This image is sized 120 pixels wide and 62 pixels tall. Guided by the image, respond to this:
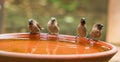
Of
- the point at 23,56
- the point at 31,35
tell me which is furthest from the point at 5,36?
the point at 23,56

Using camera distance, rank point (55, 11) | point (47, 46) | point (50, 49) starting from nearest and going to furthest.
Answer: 1. point (50, 49)
2. point (47, 46)
3. point (55, 11)

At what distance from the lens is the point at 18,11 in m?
6.50

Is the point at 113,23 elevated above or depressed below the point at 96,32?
below

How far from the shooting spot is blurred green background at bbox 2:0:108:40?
6.39 m

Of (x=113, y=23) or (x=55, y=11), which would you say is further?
(x=55, y=11)

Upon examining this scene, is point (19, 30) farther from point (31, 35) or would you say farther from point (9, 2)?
point (31, 35)

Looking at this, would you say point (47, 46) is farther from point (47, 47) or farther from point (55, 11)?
point (55, 11)

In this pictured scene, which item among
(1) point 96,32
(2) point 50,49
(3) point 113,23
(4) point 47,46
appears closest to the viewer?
(2) point 50,49

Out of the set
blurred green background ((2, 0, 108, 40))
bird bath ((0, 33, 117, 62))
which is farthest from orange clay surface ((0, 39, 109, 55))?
blurred green background ((2, 0, 108, 40))

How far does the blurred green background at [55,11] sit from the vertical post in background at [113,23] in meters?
1.97

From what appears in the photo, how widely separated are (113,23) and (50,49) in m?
2.69

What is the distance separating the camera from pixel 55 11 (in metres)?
6.55

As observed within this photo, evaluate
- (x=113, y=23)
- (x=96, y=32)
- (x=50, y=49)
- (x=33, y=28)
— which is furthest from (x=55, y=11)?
(x=50, y=49)

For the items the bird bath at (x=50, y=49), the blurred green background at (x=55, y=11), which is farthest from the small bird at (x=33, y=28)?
the blurred green background at (x=55, y=11)
